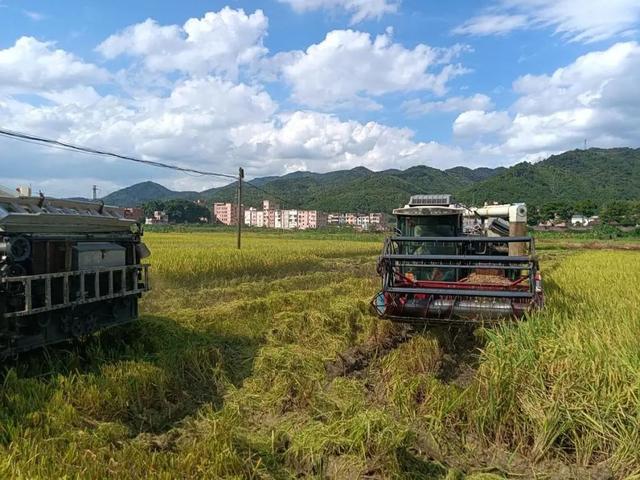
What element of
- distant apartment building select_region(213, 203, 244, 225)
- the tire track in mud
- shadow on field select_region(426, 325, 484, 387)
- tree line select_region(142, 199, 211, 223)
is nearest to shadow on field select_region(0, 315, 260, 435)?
the tire track in mud

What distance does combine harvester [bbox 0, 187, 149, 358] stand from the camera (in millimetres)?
4676

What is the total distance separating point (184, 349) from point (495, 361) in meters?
3.63

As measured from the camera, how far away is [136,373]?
499 cm

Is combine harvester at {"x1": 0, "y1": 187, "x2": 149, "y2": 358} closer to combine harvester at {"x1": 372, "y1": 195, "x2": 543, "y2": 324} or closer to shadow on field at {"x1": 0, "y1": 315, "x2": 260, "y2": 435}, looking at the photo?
shadow on field at {"x1": 0, "y1": 315, "x2": 260, "y2": 435}

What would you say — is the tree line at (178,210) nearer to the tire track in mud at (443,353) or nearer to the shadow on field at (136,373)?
the shadow on field at (136,373)

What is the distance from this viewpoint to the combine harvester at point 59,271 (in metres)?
4.68

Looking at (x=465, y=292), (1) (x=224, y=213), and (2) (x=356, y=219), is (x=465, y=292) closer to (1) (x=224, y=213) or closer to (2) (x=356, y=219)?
(2) (x=356, y=219)

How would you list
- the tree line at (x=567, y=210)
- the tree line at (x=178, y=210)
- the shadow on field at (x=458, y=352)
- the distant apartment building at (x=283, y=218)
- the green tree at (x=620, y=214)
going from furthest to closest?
1. the distant apartment building at (x=283, y=218)
2. the tree line at (x=178, y=210)
3. the tree line at (x=567, y=210)
4. the green tree at (x=620, y=214)
5. the shadow on field at (x=458, y=352)

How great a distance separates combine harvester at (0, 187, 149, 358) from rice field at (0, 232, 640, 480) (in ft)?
1.19

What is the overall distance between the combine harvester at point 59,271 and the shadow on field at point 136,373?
0.29m

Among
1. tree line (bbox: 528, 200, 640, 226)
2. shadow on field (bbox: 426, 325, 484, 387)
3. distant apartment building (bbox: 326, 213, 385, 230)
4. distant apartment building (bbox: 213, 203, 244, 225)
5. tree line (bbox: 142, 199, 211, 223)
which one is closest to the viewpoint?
shadow on field (bbox: 426, 325, 484, 387)

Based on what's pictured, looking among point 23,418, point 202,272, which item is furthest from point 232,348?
point 202,272

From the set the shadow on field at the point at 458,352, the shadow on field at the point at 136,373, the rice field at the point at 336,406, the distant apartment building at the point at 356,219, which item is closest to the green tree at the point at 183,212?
the distant apartment building at the point at 356,219

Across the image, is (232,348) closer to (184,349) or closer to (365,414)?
(184,349)
